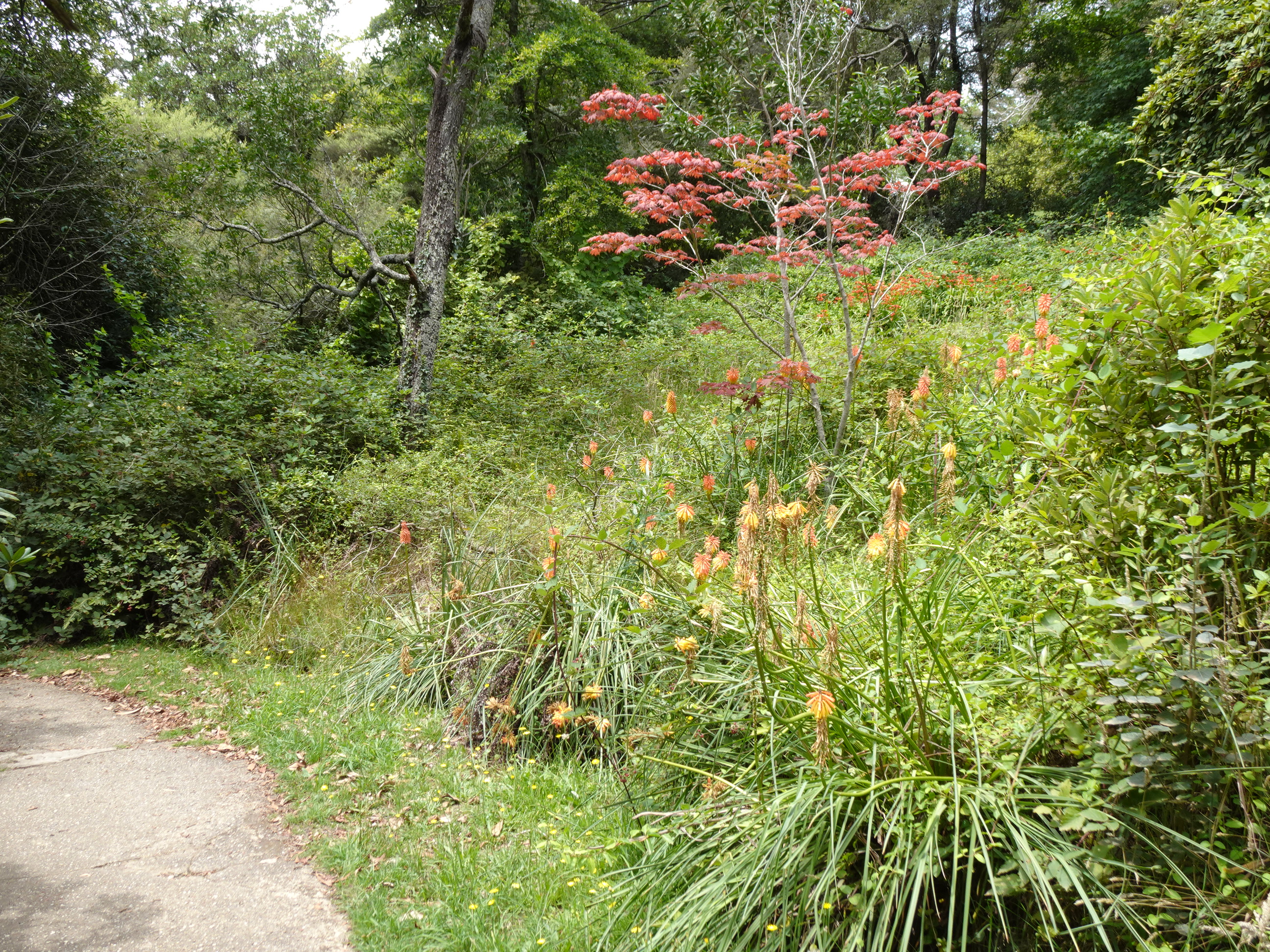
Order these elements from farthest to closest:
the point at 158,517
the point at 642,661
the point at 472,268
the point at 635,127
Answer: the point at 635,127, the point at 472,268, the point at 158,517, the point at 642,661

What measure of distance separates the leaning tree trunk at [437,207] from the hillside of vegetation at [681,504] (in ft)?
0.22

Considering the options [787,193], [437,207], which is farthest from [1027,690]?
[437,207]

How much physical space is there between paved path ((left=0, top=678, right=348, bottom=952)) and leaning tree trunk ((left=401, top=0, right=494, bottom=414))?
5.94m

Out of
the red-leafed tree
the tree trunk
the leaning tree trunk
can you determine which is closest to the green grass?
the red-leafed tree

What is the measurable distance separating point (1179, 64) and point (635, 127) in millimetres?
10520

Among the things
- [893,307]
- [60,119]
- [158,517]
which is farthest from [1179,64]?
[60,119]

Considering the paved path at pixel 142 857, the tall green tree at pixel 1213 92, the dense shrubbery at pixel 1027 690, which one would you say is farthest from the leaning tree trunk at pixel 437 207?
the tall green tree at pixel 1213 92

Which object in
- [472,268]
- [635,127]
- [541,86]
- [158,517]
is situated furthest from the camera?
[635,127]

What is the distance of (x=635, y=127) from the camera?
1717 cm

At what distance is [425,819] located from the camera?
3.44 m

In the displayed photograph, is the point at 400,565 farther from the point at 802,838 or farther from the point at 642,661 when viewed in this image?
the point at 802,838

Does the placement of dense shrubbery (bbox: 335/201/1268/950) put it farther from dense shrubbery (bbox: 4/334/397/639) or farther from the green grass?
dense shrubbery (bbox: 4/334/397/639)

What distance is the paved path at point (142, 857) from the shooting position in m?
2.73

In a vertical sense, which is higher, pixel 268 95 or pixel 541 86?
pixel 541 86
